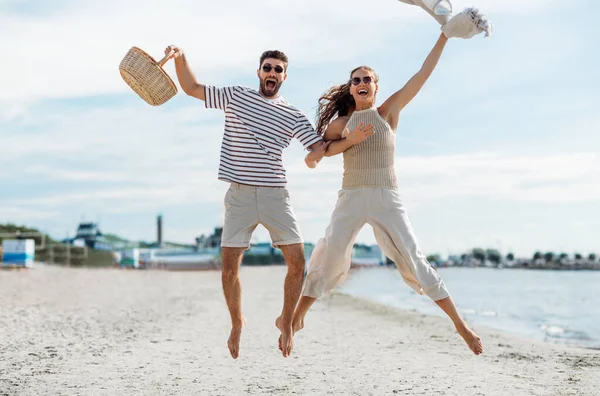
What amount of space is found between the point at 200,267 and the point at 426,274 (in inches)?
3497

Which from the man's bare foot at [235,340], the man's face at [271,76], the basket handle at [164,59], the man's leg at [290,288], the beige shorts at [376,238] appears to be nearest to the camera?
the basket handle at [164,59]

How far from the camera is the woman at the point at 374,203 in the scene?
6.75m

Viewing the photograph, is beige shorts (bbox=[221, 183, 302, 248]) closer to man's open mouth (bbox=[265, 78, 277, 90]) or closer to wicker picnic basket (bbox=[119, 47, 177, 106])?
man's open mouth (bbox=[265, 78, 277, 90])

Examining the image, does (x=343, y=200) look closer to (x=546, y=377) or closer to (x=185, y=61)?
(x=185, y=61)

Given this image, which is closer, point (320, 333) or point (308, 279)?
point (308, 279)

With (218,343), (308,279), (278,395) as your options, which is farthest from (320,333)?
(308,279)

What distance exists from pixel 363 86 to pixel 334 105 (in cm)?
51

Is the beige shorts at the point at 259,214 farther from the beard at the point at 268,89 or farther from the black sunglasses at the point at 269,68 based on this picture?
the black sunglasses at the point at 269,68

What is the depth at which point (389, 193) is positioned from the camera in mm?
6840

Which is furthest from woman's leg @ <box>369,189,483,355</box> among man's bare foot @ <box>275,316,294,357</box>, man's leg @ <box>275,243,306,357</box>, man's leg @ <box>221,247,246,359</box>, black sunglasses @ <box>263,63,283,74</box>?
black sunglasses @ <box>263,63,283,74</box>

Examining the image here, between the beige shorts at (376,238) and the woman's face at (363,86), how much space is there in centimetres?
82

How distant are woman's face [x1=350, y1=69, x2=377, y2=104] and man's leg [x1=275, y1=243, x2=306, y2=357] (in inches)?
56.3

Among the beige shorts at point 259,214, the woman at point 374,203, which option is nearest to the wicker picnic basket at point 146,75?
the beige shorts at point 259,214

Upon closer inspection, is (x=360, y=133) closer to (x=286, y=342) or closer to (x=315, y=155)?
(x=315, y=155)
